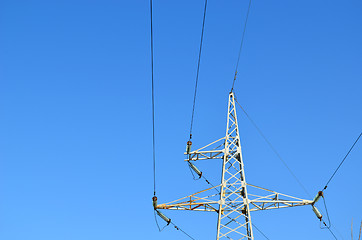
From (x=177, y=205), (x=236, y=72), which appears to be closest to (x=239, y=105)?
(x=236, y=72)

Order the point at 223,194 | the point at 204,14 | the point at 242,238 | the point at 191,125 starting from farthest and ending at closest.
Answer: the point at 191,125 → the point at 223,194 → the point at 242,238 → the point at 204,14

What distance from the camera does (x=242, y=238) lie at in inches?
535

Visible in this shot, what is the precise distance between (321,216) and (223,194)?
5085mm

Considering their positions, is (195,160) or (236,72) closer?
(195,160)

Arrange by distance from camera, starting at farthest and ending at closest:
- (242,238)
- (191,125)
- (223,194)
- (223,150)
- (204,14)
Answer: (191,125) < (223,150) < (223,194) < (242,238) < (204,14)

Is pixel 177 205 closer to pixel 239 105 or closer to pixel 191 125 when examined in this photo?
pixel 191 125

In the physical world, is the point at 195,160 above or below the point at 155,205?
above

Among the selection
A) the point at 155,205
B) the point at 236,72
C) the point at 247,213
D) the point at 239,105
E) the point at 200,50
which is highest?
the point at 236,72

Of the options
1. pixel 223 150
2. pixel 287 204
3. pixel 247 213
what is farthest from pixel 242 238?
pixel 223 150

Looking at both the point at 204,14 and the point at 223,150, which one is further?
the point at 223,150

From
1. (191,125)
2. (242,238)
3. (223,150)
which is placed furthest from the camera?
(191,125)

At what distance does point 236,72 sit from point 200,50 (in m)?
4.92

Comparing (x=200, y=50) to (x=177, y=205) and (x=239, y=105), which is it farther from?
(x=177, y=205)

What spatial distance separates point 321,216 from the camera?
1616 cm
